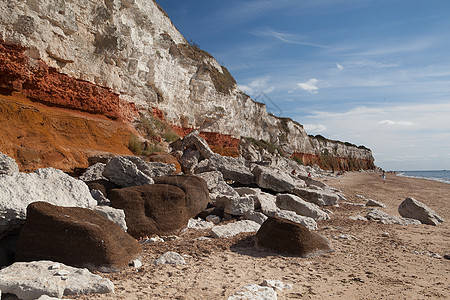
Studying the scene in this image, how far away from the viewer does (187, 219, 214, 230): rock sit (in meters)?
6.38

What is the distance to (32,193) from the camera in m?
4.41

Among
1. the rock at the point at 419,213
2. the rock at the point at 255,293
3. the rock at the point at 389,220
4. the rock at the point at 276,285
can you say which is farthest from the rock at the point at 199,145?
the rock at the point at 255,293

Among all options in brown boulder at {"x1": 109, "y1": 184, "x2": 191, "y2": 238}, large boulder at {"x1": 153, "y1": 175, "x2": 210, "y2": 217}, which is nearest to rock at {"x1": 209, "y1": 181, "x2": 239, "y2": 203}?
large boulder at {"x1": 153, "y1": 175, "x2": 210, "y2": 217}

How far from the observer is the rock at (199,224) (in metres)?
6.38

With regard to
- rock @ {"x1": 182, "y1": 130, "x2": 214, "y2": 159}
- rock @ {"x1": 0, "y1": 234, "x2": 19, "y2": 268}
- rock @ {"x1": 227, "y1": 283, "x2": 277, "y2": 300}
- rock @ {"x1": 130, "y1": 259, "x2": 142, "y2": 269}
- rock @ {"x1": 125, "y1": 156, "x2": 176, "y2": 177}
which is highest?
rock @ {"x1": 182, "y1": 130, "x2": 214, "y2": 159}

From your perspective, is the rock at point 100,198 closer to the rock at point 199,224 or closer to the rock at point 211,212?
the rock at point 199,224

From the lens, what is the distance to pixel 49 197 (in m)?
4.63

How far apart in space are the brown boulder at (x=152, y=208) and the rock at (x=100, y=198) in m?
0.23

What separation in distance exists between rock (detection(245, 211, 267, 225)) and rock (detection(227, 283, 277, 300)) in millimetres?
3315

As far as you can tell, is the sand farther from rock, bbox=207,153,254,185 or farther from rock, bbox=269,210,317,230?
rock, bbox=207,153,254,185

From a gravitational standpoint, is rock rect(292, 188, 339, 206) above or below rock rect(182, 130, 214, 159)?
below

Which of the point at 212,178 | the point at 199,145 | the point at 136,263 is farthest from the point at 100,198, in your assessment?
the point at 199,145

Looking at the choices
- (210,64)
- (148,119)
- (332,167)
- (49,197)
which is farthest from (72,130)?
(332,167)

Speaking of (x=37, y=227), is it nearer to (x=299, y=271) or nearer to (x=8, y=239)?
(x=8, y=239)
